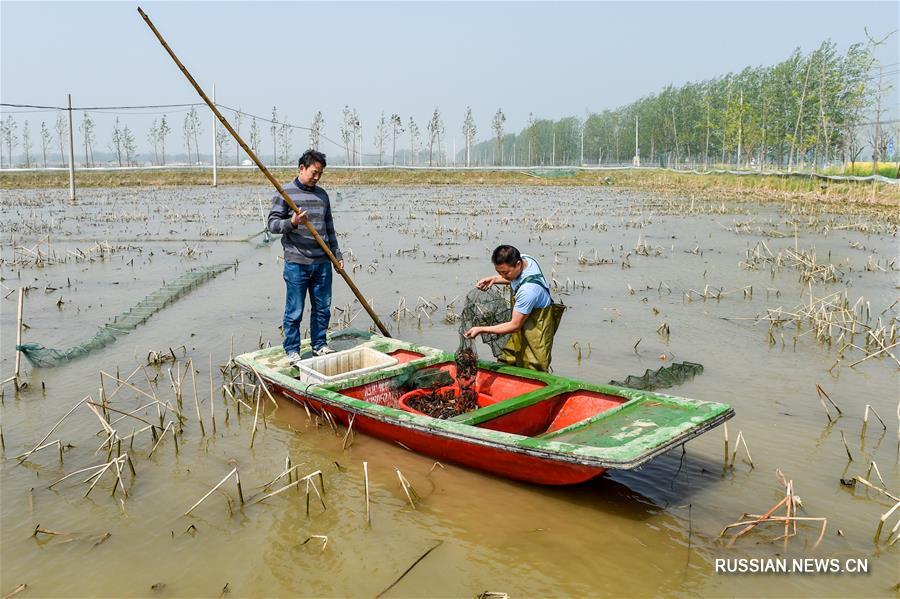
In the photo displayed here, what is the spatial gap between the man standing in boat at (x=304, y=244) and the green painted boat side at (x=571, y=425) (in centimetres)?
62

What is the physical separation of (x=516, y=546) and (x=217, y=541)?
1.75 m

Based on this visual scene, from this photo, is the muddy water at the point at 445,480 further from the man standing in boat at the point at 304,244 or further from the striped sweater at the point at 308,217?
the striped sweater at the point at 308,217

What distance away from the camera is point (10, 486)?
4492mm

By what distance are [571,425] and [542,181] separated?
47608 mm

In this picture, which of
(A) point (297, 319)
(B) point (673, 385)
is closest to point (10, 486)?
(A) point (297, 319)

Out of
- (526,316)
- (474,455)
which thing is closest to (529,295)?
(526,316)

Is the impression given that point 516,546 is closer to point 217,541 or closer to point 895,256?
point 217,541

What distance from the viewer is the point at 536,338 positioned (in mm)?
5391

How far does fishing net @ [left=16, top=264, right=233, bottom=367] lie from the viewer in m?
6.88

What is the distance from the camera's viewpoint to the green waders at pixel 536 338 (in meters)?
5.31

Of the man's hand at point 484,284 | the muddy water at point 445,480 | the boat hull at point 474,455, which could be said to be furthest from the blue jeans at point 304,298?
the man's hand at point 484,284

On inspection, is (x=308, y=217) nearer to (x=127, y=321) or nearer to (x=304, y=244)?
(x=304, y=244)

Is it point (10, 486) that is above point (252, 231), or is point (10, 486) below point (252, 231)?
below

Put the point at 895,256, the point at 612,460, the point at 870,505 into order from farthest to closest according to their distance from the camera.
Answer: the point at 895,256
the point at 870,505
the point at 612,460
